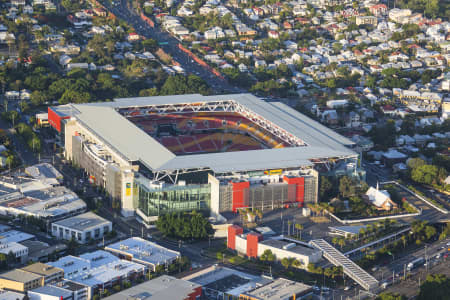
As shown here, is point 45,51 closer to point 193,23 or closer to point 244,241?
point 193,23

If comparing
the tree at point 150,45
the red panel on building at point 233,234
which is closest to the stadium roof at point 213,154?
the red panel on building at point 233,234

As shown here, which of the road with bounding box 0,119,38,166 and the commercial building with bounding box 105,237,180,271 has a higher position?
the road with bounding box 0,119,38,166

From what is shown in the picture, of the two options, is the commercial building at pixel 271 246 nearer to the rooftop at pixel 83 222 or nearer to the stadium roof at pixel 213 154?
the stadium roof at pixel 213 154

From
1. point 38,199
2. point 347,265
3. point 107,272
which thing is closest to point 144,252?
point 107,272

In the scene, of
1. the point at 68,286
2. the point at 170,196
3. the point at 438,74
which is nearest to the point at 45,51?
the point at 438,74

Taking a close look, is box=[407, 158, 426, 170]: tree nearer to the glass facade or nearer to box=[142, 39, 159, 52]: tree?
the glass facade

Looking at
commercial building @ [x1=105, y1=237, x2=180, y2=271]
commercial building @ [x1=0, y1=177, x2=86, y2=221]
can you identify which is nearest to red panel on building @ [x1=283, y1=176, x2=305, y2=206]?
commercial building @ [x1=105, y1=237, x2=180, y2=271]
